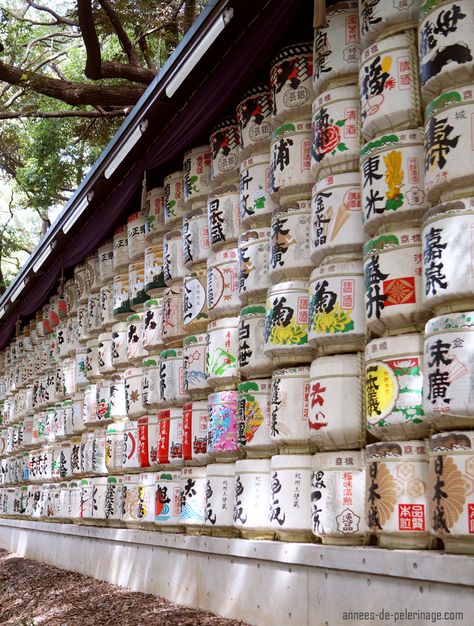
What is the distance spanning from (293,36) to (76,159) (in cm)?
940

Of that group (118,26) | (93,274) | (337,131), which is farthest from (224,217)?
(118,26)

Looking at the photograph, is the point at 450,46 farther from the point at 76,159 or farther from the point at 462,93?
the point at 76,159

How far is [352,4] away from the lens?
176 inches

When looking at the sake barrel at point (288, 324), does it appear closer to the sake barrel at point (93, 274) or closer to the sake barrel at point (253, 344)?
the sake barrel at point (253, 344)

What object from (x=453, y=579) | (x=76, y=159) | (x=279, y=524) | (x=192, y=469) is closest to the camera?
(x=453, y=579)

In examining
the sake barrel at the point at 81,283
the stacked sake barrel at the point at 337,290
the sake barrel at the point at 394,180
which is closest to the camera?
the sake barrel at the point at 394,180

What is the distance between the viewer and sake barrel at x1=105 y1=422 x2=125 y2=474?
7.27 metres

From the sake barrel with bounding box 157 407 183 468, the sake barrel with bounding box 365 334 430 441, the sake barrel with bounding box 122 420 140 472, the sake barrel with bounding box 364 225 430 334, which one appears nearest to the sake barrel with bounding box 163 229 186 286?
the sake barrel with bounding box 157 407 183 468

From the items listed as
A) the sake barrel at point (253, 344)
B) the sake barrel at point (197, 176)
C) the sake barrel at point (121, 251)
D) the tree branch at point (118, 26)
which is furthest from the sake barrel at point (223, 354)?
the tree branch at point (118, 26)

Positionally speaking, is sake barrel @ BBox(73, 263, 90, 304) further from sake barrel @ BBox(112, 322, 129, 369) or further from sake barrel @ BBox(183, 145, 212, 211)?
sake barrel @ BBox(183, 145, 212, 211)

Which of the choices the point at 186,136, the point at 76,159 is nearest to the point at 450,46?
the point at 186,136

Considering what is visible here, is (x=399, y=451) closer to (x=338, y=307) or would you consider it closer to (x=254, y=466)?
(x=338, y=307)

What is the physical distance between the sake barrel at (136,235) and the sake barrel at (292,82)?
2.57 meters

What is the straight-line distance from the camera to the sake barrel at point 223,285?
534 cm
